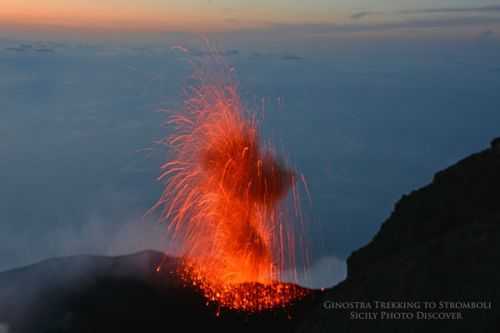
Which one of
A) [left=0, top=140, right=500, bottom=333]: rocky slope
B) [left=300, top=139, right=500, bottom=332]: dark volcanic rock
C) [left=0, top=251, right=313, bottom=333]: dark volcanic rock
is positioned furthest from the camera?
[left=0, top=251, right=313, bottom=333]: dark volcanic rock

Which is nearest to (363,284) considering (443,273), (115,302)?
(443,273)

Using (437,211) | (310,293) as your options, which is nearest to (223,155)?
(310,293)

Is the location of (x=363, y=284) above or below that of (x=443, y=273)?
below

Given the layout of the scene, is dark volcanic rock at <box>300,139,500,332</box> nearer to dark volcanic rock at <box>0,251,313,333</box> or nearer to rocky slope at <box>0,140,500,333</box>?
rocky slope at <box>0,140,500,333</box>

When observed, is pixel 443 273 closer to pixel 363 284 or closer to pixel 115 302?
pixel 363 284

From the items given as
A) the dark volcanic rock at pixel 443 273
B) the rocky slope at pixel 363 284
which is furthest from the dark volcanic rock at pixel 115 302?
the dark volcanic rock at pixel 443 273

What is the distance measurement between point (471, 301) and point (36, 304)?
29.6m

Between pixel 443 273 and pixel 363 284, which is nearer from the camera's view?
pixel 443 273

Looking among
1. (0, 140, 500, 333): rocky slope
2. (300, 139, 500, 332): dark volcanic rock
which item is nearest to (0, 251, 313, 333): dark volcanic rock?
(0, 140, 500, 333): rocky slope

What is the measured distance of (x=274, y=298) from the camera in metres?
28.8

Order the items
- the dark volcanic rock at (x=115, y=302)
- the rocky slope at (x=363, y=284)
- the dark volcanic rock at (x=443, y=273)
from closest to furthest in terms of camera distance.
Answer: the dark volcanic rock at (x=443, y=273), the rocky slope at (x=363, y=284), the dark volcanic rock at (x=115, y=302)

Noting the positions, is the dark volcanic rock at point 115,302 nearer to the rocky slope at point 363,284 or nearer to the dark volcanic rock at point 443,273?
the rocky slope at point 363,284

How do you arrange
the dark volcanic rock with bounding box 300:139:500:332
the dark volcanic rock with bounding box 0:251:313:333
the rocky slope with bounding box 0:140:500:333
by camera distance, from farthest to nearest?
the dark volcanic rock with bounding box 0:251:313:333 < the rocky slope with bounding box 0:140:500:333 < the dark volcanic rock with bounding box 300:139:500:332

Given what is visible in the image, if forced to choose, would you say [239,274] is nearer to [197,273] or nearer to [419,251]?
[197,273]
